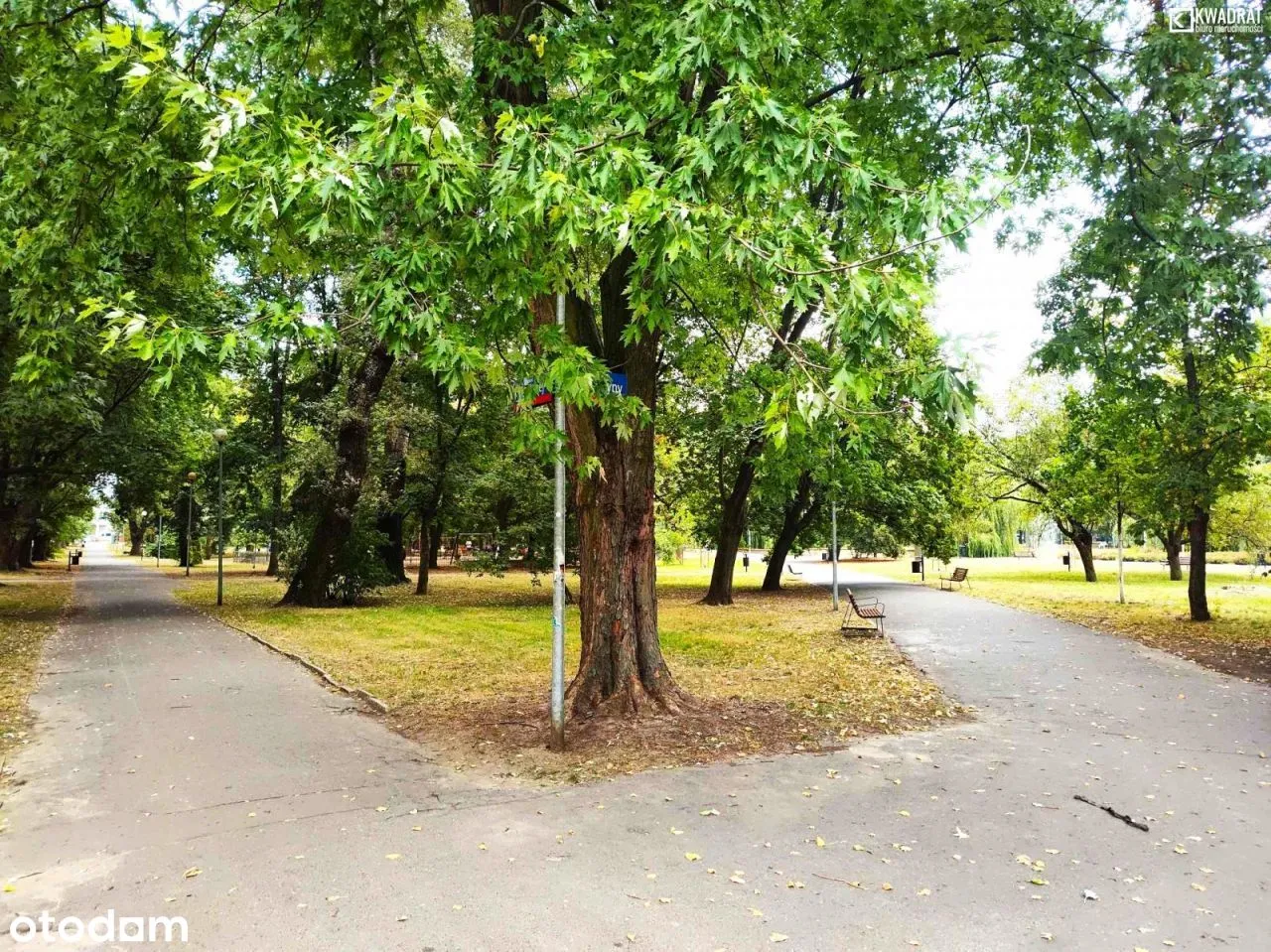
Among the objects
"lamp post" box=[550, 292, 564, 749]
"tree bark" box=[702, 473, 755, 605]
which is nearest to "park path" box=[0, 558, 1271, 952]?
"lamp post" box=[550, 292, 564, 749]

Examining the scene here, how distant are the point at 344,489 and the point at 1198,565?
59.7ft

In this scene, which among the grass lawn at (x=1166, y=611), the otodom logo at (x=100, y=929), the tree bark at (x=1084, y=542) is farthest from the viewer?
the tree bark at (x=1084, y=542)

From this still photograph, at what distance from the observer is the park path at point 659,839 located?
376 cm

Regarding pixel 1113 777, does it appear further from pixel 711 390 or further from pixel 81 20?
pixel 711 390

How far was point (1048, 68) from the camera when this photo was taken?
26.5 ft

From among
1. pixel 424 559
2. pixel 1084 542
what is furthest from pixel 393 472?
pixel 1084 542

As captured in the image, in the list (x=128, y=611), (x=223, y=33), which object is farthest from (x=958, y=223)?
(x=128, y=611)

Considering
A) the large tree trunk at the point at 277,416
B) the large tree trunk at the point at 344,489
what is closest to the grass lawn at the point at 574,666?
the large tree trunk at the point at 344,489

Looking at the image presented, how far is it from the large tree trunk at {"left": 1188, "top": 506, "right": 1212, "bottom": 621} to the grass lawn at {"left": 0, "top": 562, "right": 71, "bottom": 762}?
59.8 ft

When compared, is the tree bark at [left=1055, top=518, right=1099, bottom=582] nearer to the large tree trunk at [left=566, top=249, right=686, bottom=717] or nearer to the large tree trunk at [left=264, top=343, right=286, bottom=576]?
the large tree trunk at [left=264, top=343, right=286, bottom=576]

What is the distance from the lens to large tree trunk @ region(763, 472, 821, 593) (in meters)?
24.8

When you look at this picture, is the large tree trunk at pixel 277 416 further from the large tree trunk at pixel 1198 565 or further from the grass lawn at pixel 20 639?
the large tree trunk at pixel 1198 565

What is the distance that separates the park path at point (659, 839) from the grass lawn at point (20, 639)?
0.35 meters

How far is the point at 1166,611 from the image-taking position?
1856cm
